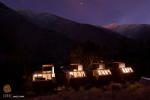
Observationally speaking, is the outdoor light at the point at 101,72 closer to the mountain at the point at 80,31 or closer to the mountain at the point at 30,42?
the mountain at the point at 30,42

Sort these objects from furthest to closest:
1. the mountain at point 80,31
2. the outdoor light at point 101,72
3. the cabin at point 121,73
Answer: the mountain at point 80,31 → the cabin at point 121,73 → the outdoor light at point 101,72

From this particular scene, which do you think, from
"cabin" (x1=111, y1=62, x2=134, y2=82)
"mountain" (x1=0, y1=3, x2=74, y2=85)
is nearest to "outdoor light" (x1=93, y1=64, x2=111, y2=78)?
"cabin" (x1=111, y1=62, x2=134, y2=82)

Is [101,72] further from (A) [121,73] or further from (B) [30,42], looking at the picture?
(B) [30,42]

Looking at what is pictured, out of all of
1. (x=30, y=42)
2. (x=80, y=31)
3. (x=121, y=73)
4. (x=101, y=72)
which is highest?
(x=80, y=31)

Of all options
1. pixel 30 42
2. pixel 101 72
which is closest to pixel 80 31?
pixel 30 42

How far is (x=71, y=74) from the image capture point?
27.1 m

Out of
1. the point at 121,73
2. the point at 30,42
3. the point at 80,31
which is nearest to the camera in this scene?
the point at 121,73

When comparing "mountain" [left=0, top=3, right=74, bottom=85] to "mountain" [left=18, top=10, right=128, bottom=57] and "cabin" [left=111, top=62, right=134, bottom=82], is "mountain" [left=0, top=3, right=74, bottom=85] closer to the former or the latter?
"mountain" [left=18, top=10, right=128, bottom=57]

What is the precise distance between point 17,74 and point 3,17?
52697mm

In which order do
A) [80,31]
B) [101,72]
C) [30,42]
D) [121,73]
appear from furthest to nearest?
[80,31] → [30,42] → [121,73] → [101,72]

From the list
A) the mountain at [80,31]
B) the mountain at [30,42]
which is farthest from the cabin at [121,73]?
the mountain at [80,31]

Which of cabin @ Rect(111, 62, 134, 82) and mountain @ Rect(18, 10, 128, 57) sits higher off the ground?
mountain @ Rect(18, 10, 128, 57)

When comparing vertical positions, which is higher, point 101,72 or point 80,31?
point 80,31

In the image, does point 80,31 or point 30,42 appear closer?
point 30,42
